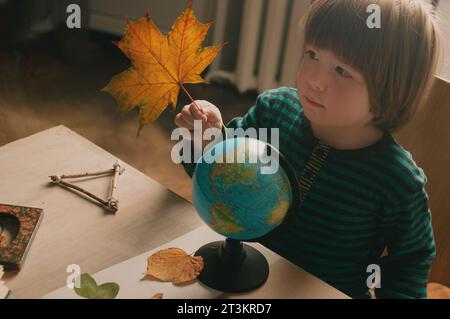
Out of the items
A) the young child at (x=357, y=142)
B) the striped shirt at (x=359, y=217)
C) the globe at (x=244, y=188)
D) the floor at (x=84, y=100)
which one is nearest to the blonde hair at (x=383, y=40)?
the young child at (x=357, y=142)

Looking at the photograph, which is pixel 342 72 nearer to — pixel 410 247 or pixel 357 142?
pixel 357 142

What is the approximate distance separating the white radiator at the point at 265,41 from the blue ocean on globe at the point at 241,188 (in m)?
1.69

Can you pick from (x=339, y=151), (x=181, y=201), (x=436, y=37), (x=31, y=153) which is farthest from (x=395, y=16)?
(x=31, y=153)

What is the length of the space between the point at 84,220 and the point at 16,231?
11cm

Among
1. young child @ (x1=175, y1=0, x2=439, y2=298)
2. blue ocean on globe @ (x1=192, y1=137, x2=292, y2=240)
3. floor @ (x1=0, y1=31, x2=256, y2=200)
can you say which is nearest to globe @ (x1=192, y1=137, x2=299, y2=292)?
blue ocean on globe @ (x1=192, y1=137, x2=292, y2=240)

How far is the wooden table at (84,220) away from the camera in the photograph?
2.68ft

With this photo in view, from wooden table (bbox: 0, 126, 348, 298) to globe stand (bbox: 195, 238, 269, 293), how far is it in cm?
2

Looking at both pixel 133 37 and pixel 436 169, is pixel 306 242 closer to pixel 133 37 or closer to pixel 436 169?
pixel 436 169

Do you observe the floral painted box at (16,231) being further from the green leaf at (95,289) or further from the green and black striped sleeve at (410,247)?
the green and black striped sleeve at (410,247)

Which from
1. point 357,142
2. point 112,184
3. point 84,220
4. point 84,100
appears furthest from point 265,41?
point 84,220

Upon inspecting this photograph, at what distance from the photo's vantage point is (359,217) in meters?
1.02

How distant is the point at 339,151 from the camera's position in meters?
1.02

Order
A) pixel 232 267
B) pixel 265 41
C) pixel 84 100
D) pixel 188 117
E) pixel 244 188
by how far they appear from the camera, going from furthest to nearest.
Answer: pixel 84 100 < pixel 265 41 < pixel 188 117 < pixel 232 267 < pixel 244 188

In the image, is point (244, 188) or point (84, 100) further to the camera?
point (84, 100)
